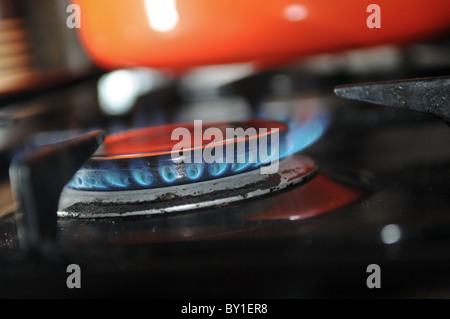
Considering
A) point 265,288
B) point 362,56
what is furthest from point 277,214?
point 362,56

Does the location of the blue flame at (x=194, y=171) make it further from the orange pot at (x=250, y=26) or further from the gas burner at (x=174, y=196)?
the orange pot at (x=250, y=26)

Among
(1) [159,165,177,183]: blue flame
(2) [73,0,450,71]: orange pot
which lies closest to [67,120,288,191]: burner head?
(1) [159,165,177,183]: blue flame

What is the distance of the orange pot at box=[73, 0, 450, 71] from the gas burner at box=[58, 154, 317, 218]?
18 cm

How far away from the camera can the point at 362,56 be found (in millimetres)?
1132

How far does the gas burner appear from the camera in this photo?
0.41 metres

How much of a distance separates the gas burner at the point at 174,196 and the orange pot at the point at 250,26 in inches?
7.2

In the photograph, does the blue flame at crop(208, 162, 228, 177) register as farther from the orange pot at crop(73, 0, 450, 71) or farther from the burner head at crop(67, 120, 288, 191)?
the orange pot at crop(73, 0, 450, 71)

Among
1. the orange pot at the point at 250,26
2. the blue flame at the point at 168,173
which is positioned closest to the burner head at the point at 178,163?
the blue flame at the point at 168,173

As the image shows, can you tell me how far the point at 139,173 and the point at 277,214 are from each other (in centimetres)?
13

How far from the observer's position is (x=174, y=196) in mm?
416

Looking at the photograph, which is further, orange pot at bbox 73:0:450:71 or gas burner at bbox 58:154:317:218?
orange pot at bbox 73:0:450:71

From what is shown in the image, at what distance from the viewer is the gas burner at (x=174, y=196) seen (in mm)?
405

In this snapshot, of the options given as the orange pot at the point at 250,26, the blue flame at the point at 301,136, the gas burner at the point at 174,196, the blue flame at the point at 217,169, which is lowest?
the gas burner at the point at 174,196

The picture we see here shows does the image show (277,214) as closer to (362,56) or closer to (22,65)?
(22,65)
